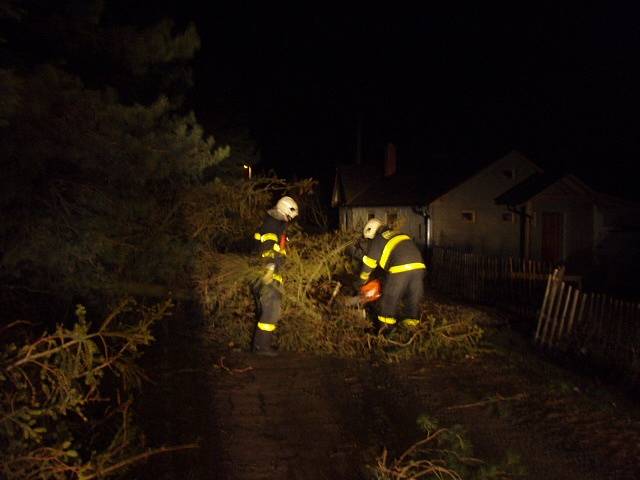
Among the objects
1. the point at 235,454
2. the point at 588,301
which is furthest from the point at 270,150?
the point at 235,454

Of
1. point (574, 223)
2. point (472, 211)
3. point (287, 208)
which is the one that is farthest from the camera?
point (472, 211)

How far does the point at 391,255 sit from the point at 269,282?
60.0 inches

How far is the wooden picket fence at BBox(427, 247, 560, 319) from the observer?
11.3 meters

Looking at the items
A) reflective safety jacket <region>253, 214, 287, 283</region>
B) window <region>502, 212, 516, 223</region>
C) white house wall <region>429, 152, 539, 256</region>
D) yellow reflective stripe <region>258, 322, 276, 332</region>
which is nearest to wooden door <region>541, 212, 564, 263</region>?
white house wall <region>429, 152, 539, 256</region>

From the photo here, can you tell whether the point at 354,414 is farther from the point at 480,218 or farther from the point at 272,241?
the point at 480,218

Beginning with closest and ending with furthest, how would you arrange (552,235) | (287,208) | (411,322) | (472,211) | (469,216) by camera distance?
(287,208), (411,322), (552,235), (472,211), (469,216)

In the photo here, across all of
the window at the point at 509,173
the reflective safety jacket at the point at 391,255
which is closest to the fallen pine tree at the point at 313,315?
the reflective safety jacket at the point at 391,255

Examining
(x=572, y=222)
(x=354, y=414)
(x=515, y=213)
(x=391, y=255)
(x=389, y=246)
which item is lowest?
(x=354, y=414)

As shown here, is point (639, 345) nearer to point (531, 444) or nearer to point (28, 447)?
point (531, 444)

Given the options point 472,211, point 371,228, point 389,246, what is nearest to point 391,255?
point 389,246

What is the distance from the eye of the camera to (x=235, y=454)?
13.4 ft

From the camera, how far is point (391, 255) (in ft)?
23.5

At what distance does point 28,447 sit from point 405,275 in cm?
477

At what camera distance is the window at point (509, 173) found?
23.8 m
